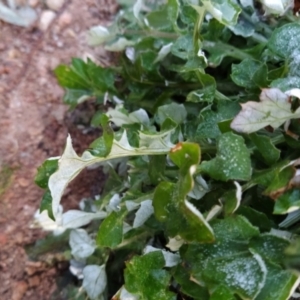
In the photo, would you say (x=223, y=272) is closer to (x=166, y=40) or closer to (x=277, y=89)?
(x=277, y=89)

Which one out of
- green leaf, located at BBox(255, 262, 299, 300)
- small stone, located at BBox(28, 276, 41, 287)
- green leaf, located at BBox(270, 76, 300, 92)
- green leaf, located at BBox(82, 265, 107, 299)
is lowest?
small stone, located at BBox(28, 276, 41, 287)

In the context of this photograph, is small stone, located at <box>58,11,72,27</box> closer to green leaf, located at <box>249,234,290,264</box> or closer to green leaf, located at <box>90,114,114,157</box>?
green leaf, located at <box>90,114,114,157</box>

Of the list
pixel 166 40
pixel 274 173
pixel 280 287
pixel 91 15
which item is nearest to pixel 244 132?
pixel 274 173

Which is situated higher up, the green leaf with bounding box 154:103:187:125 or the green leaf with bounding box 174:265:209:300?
the green leaf with bounding box 154:103:187:125

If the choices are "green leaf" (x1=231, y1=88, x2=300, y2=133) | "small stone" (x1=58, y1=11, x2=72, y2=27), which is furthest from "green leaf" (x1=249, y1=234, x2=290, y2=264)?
"small stone" (x1=58, y1=11, x2=72, y2=27)

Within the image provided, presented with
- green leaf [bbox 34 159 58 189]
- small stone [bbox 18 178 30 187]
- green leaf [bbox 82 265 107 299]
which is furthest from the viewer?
small stone [bbox 18 178 30 187]

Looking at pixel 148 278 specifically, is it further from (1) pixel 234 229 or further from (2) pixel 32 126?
(2) pixel 32 126

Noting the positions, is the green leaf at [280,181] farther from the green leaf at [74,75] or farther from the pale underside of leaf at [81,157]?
the green leaf at [74,75]
